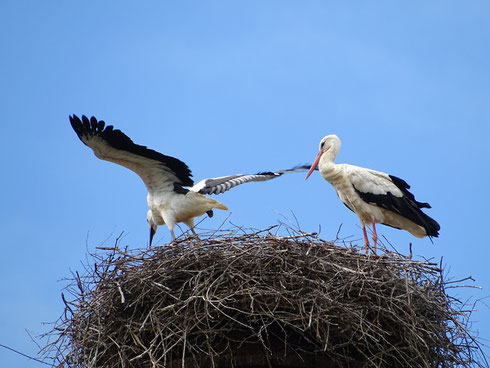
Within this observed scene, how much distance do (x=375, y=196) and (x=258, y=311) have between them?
3.53 meters

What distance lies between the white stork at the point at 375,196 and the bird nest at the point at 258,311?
96.4 inches

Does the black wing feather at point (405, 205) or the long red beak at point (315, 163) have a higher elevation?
the long red beak at point (315, 163)

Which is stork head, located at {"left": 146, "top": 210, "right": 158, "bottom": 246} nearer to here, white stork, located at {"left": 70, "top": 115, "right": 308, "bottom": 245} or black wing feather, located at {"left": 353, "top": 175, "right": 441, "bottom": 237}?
white stork, located at {"left": 70, "top": 115, "right": 308, "bottom": 245}

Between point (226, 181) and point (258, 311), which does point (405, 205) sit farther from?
point (258, 311)

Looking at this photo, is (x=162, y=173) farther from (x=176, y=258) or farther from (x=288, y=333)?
(x=288, y=333)

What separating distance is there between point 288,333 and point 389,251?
52.6 inches

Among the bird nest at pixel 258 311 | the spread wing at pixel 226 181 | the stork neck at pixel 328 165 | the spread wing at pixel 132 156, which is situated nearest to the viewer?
the bird nest at pixel 258 311

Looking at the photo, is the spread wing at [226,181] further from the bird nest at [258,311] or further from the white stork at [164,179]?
the bird nest at [258,311]

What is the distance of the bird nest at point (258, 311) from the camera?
6707 millimetres

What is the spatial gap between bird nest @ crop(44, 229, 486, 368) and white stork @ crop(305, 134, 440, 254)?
2.45 metres

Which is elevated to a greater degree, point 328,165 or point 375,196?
point 328,165

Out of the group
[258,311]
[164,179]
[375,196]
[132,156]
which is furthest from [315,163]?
[258,311]

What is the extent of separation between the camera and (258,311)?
6.73 m

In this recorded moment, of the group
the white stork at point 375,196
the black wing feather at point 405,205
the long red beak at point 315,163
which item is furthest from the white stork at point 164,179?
the black wing feather at point 405,205
